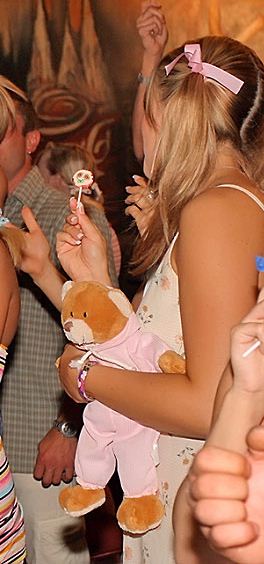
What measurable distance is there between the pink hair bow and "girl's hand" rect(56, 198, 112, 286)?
0.34 meters

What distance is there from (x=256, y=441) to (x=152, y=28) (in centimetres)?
322

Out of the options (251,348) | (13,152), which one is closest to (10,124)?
(13,152)

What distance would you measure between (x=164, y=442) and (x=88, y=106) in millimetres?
2573

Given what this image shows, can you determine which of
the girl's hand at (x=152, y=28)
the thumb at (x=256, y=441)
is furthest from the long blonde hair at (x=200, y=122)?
the girl's hand at (x=152, y=28)

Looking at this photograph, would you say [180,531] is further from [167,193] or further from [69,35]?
[69,35]

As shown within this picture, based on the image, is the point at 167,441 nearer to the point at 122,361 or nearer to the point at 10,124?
the point at 122,361

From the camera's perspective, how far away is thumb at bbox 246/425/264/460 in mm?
1089

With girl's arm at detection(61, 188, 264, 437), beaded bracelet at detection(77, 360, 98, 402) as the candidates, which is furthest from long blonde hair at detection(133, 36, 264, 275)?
beaded bracelet at detection(77, 360, 98, 402)

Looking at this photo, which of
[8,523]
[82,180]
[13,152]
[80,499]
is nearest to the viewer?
[80,499]

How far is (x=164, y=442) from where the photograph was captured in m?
1.86

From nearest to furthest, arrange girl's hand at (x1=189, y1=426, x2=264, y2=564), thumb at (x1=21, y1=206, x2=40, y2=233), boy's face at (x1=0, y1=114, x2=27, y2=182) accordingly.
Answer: girl's hand at (x1=189, y1=426, x2=264, y2=564) → thumb at (x1=21, y1=206, x2=40, y2=233) → boy's face at (x1=0, y1=114, x2=27, y2=182)

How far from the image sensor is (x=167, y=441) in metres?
1.86

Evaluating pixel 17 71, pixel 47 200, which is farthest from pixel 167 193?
pixel 17 71

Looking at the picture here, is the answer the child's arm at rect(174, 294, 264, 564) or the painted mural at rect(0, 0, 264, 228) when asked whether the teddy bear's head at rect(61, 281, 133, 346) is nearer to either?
the child's arm at rect(174, 294, 264, 564)
